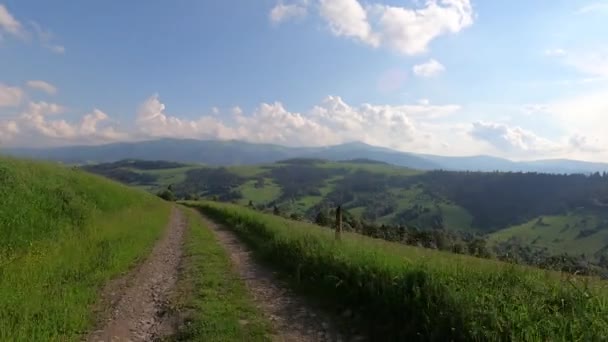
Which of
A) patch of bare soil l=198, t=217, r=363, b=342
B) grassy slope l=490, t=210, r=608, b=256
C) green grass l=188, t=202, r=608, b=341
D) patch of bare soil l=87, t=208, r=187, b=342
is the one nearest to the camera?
green grass l=188, t=202, r=608, b=341

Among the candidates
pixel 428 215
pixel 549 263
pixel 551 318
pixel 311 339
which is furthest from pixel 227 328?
pixel 428 215

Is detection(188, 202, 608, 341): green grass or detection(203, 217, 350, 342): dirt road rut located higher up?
detection(188, 202, 608, 341): green grass

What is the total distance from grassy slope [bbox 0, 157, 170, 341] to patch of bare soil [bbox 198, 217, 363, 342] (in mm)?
3859

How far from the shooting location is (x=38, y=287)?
1012 centimetres

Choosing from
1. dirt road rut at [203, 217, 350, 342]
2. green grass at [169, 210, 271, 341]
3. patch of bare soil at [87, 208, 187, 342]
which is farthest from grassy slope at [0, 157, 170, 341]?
dirt road rut at [203, 217, 350, 342]

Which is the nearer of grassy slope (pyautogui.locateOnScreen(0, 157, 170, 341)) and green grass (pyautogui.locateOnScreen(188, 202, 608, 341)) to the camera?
green grass (pyautogui.locateOnScreen(188, 202, 608, 341))

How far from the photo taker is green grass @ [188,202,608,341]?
5973mm

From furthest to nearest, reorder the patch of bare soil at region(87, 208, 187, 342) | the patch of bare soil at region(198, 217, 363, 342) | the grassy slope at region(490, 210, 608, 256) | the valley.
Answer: the grassy slope at region(490, 210, 608, 256) < the patch of bare soil at region(198, 217, 363, 342) < the patch of bare soil at region(87, 208, 187, 342) < the valley

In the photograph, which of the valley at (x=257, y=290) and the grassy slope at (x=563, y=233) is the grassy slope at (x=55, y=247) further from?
the grassy slope at (x=563, y=233)

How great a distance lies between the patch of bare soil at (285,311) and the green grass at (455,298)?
61 cm

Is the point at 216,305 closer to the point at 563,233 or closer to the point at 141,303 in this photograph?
the point at 141,303

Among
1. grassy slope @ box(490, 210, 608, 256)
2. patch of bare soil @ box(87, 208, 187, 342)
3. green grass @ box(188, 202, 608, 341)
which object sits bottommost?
grassy slope @ box(490, 210, 608, 256)

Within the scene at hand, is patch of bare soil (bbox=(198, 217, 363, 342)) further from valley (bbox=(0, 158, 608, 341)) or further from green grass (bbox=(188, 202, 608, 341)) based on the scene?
green grass (bbox=(188, 202, 608, 341))

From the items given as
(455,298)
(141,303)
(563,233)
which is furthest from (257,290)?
(563,233)
